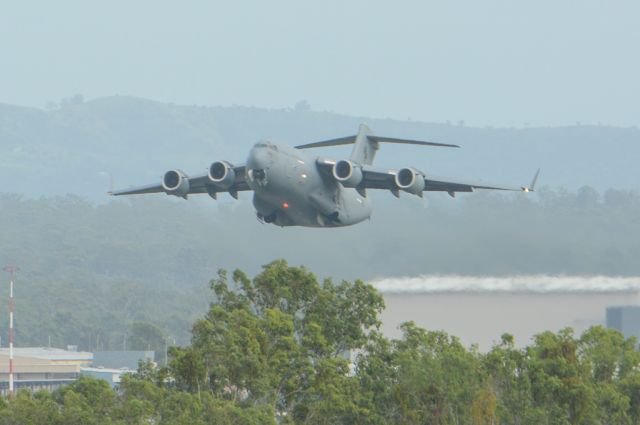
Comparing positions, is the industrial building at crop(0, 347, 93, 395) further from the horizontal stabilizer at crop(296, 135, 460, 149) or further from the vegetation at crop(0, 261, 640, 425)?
the vegetation at crop(0, 261, 640, 425)

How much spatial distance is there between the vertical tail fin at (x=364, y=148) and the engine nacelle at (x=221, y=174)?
29.0 ft

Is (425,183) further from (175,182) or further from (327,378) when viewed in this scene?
(327,378)

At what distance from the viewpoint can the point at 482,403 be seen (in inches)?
→ 1448

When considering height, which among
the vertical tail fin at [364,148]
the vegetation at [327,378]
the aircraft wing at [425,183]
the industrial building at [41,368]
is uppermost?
the vertical tail fin at [364,148]

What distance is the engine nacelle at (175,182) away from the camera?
2104 inches

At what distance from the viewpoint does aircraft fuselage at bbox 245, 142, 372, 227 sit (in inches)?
1961

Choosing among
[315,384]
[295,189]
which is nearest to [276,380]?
[315,384]

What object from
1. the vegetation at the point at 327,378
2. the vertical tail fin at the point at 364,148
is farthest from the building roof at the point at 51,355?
the vegetation at the point at 327,378

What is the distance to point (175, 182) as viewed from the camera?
53.6 m

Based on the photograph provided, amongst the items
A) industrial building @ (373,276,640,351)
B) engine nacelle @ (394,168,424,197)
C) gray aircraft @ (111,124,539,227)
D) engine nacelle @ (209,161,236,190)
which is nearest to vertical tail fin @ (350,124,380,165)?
gray aircraft @ (111,124,539,227)

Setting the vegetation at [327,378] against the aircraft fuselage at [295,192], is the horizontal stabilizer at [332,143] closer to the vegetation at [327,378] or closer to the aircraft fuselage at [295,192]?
the aircraft fuselage at [295,192]

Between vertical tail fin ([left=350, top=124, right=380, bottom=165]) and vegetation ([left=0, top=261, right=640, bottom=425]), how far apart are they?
1940 centimetres

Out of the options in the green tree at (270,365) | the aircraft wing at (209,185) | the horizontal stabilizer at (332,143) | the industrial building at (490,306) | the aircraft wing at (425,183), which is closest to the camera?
the green tree at (270,365)

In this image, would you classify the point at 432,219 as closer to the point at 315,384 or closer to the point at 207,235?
the point at 207,235
